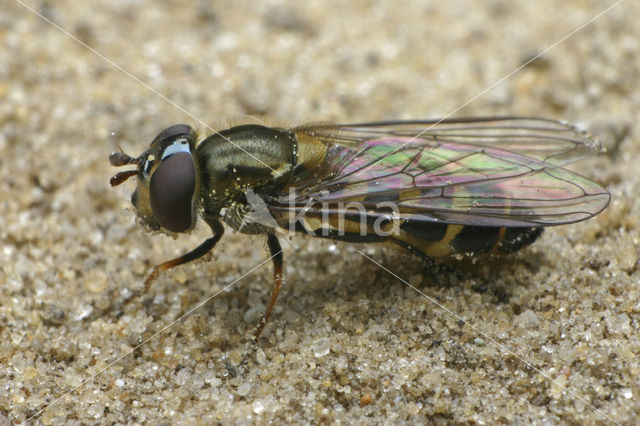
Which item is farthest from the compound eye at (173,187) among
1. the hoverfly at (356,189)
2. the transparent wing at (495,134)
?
the transparent wing at (495,134)

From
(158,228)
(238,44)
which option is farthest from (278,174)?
(238,44)

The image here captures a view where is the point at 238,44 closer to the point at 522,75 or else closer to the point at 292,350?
the point at 522,75

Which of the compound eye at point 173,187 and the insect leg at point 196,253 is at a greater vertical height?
the compound eye at point 173,187

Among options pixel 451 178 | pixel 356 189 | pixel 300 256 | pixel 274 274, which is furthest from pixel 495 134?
pixel 274 274

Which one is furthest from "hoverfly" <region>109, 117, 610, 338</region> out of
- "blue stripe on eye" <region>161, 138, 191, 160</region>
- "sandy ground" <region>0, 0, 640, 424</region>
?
"sandy ground" <region>0, 0, 640, 424</region>

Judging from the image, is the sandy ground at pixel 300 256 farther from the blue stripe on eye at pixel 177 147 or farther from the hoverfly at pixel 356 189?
the blue stripe on eye at pixel 177 147

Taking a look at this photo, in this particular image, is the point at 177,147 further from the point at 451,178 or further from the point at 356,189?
the point at 451,178

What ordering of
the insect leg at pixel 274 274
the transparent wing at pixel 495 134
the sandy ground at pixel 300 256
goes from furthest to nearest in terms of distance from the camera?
the transparent wing at pixel 495 134 < the insect leg at pixel 274 274 < the sandy ground at pixel 300 256
